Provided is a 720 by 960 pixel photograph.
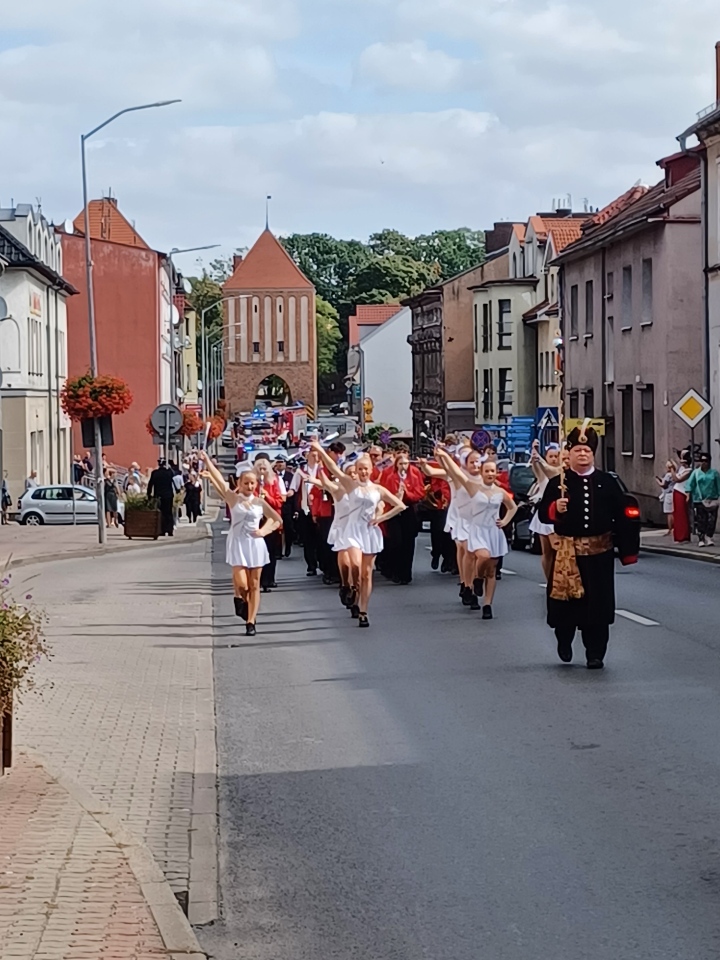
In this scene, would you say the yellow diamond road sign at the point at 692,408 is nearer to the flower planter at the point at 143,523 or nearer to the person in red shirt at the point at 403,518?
the person in red shirt at the point at 403,518

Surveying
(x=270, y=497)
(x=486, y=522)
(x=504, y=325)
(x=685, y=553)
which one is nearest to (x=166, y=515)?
(x=685, y=553)

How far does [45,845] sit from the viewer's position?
279 inches

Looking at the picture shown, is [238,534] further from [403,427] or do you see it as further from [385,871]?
[403,427]

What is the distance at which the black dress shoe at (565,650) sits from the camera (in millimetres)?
13164

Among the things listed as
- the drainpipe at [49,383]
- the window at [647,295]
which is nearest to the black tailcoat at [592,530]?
the window at [647,295]

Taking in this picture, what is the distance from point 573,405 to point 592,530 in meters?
40.2

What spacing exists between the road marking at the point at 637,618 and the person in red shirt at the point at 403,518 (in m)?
5.35

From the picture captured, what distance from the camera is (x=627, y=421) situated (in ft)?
152

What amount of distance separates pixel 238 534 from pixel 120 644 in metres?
1.56

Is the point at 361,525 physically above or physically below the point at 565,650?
above

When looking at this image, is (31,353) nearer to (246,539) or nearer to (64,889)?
(246,539)

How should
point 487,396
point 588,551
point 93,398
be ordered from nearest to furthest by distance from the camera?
point 588,551
point 93,398
point 487,396

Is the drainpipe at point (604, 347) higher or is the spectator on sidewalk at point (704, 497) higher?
the drainpipe at point (604, 347)

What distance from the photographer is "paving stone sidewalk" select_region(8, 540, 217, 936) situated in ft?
25.1
